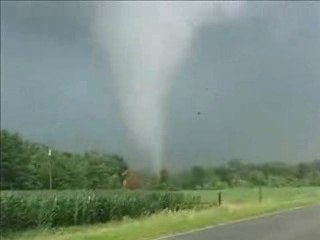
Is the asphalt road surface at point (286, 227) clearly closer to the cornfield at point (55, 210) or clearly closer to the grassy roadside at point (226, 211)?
the grassy roadside at point (226, 211)

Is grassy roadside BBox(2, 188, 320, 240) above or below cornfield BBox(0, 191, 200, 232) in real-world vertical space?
below

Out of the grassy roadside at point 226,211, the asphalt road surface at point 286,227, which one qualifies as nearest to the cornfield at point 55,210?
the grassy roadside at point 226,211

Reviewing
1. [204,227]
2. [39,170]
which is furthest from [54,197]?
[204,227]

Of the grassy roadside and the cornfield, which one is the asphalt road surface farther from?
the cornfield

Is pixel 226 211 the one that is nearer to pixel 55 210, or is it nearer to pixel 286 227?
pixel 286 227

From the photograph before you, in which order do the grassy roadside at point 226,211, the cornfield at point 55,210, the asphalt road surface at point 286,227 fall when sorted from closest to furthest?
the grassy roadside at point 226,211 < the asphalt road surface at point 286,227 < the cornfield at point 55,210

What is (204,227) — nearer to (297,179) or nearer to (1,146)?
(297,179)

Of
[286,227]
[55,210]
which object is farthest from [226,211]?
[55,210]

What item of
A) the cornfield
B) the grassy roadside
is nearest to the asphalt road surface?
the grassy roadside

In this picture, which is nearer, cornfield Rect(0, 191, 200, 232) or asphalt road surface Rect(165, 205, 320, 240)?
asphalt road surface Rect(165, 205, 320, 240)

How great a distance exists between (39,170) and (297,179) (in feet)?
114

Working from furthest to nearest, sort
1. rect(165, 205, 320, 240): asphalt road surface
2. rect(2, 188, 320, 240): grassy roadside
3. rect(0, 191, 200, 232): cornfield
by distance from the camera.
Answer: rect(0, 191, 200, 232): cornfield < rect(165, 205, 320, 240): asphalt road surface < rect(2, 188, 320, 240): grassy roadside

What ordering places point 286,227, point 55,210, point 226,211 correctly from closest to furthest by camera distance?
1. point 286,227
2. point 226,211
3. point 55,210

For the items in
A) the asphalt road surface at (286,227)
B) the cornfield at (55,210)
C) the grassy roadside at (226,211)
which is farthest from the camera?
the cornfield at (55,210)
